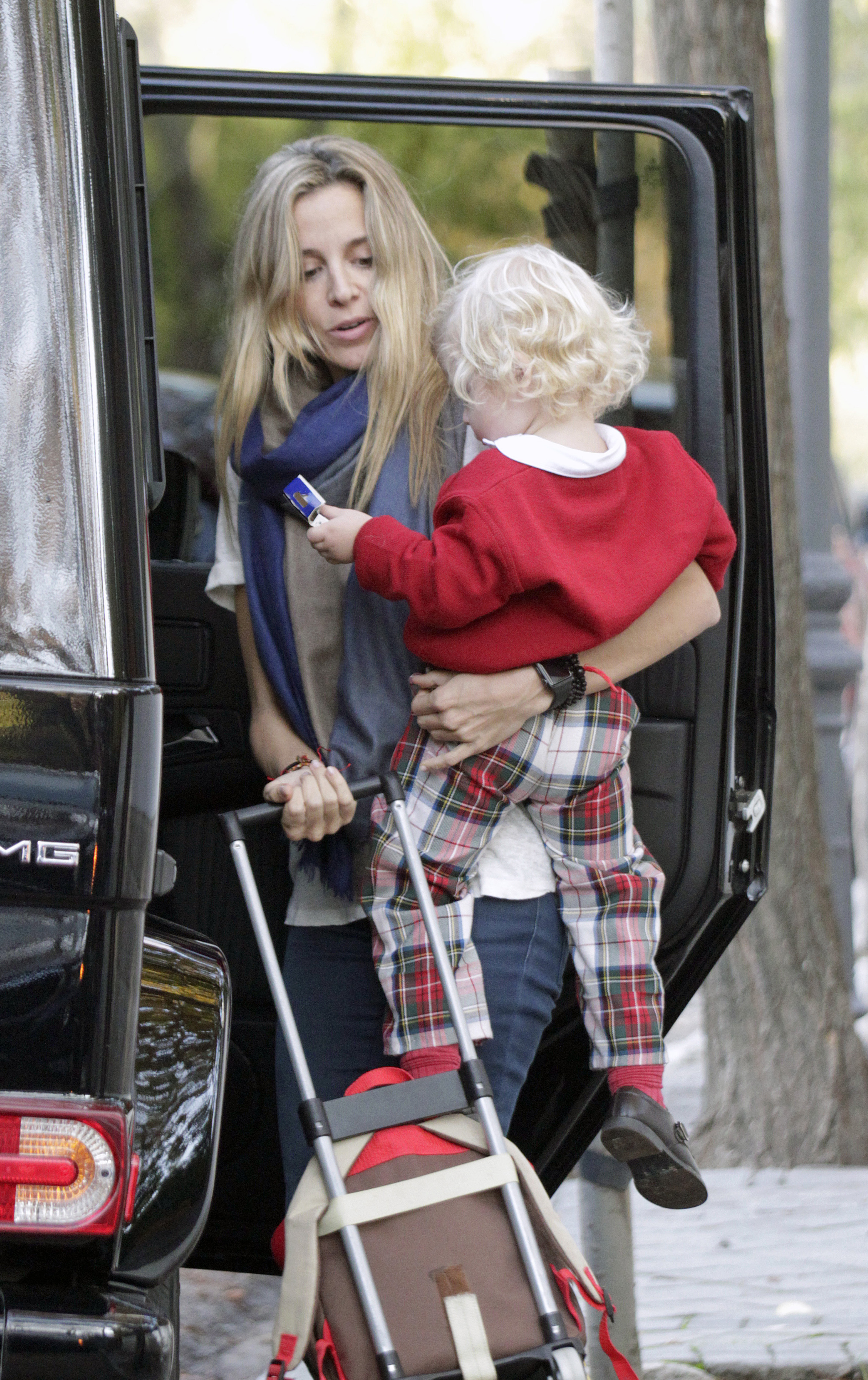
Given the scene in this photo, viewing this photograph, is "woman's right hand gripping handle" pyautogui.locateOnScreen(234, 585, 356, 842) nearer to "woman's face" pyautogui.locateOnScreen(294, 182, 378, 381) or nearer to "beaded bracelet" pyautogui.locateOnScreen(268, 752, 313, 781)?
"beaded bracelet" pyautogui.locateOnScreen(268, 752, 313, 781)

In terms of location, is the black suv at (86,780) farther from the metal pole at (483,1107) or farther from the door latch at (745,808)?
the door latch at (745,808)

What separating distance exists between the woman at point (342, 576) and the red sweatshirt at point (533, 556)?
0.09 m

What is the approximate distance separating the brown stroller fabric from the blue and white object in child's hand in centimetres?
101

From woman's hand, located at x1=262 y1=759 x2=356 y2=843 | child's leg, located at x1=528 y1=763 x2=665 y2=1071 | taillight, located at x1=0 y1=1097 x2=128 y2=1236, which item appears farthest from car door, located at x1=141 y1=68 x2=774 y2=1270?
taillight, located at x1=0 y1=1097 x2=128 y2=1236

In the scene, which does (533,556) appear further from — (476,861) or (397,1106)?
(397,1106)

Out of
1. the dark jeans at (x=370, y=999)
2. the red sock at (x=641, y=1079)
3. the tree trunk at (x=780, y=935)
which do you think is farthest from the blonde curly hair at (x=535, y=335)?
the tree trunk at (x=780, y=935)

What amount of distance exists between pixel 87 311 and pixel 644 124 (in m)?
1.46

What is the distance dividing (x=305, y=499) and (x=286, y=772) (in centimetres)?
Result: 46

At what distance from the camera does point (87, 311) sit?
1773mm

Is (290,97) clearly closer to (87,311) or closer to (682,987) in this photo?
(87,311)

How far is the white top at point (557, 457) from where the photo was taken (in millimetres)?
2336

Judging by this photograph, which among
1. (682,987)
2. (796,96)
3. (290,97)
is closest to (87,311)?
(290,97)

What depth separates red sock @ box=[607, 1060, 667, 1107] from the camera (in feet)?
8.12

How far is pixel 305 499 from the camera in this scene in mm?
2453
